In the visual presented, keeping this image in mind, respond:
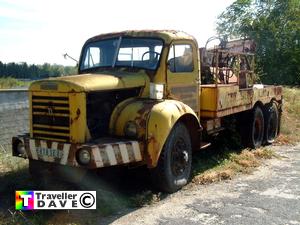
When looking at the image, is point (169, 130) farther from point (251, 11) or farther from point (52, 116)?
point (251, 11)

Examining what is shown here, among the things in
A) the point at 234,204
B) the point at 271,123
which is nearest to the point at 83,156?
the point at 234,204

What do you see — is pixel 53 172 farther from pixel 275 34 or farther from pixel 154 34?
pixel 275 34

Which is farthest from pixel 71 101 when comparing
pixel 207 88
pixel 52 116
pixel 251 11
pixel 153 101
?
pixel 251 11

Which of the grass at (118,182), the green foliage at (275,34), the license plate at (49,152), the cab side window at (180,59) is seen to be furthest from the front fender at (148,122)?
the green foliage at (275,34)

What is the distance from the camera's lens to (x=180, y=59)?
6941 mm

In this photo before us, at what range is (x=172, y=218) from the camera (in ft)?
16.8

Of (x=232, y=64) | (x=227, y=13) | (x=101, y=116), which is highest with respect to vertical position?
(x=227, y=13)

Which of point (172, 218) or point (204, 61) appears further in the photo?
point (204, 61)

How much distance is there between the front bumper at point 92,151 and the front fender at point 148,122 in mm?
144

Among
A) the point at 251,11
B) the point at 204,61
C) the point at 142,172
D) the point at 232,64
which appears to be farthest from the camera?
the point at 251,11

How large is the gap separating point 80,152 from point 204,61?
13.6 feet

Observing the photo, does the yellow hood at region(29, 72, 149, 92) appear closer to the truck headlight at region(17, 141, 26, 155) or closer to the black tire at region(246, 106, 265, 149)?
the truck headlight at region(17, 141, 26, 155)

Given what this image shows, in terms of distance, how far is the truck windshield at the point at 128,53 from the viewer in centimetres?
659

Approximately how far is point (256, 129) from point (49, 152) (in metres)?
6.03
